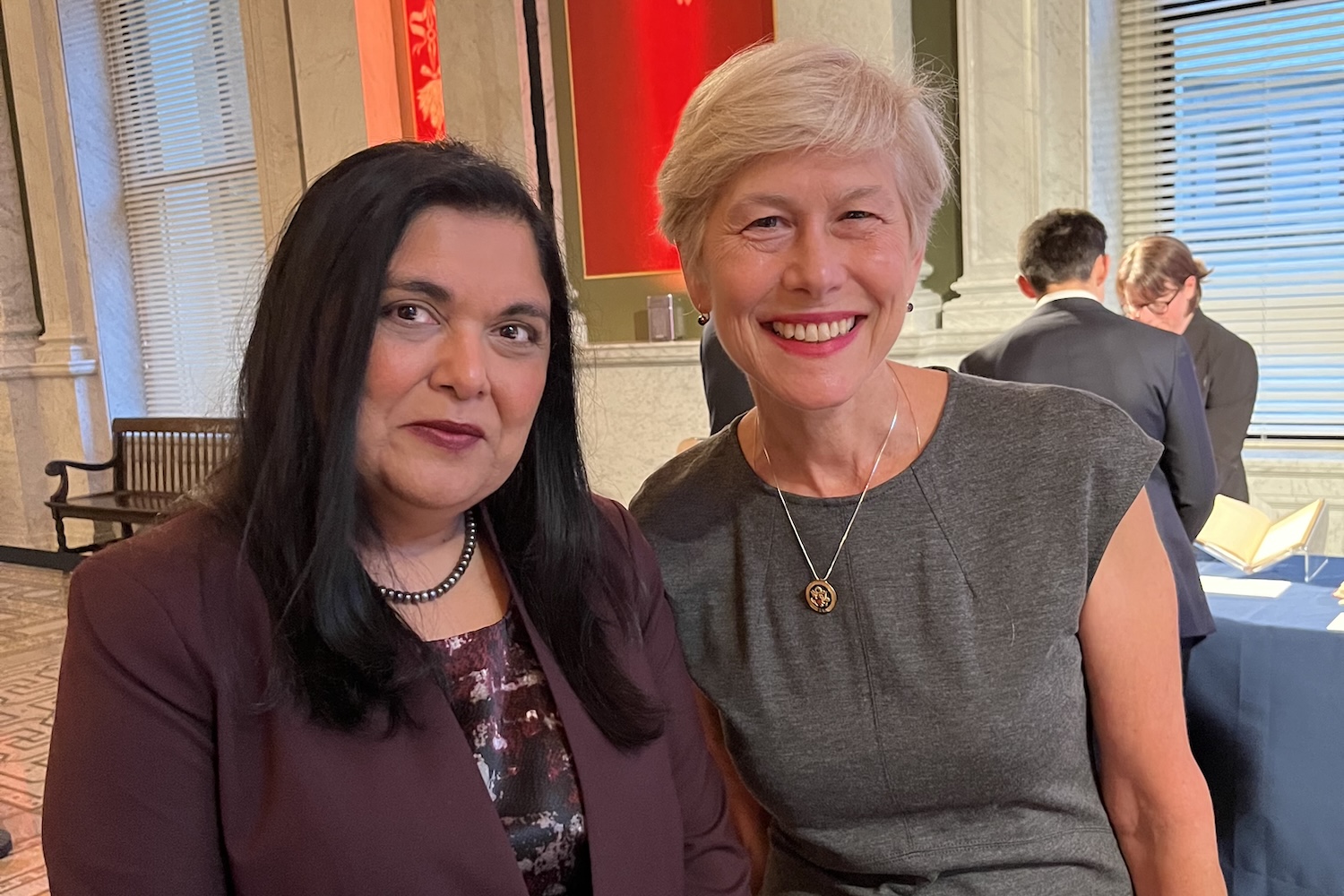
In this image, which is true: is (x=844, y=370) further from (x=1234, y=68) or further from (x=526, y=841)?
(x=1234, y=68)

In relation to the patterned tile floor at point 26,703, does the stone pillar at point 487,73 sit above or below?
above

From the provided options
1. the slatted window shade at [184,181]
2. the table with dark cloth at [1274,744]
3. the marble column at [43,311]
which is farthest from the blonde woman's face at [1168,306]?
the marble column at [43,311]

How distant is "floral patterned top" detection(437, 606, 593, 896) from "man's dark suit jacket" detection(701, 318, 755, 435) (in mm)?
2056

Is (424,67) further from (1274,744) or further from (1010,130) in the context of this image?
(1274,744)

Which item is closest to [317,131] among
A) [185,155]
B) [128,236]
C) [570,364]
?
[185,155]

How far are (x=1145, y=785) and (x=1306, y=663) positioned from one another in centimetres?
86

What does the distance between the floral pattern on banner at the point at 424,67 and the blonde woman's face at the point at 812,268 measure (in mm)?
4201

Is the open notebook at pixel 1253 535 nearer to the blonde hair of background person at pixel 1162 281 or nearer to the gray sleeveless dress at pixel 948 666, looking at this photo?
the gray sleeveless dress at pixel 948 666

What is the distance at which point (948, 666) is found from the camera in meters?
1.44

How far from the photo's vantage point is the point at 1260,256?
207 inches

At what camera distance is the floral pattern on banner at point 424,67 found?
17.2 ft

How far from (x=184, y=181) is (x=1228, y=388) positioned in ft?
25.0

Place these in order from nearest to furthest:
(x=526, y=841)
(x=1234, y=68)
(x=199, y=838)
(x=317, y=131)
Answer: (x=199, y=838)
(x=526, y=841)
(x=1234, y=68)
(x=317, y=131)

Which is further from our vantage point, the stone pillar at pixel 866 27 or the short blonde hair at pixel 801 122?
the stone pillar at pixel 866 27
